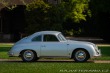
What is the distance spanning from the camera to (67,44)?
808 inches

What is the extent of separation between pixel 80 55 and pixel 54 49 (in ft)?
4.30

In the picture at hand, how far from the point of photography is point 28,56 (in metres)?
20.6

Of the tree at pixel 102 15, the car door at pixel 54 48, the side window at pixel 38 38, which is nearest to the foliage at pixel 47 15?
the tree at pixel 102 15

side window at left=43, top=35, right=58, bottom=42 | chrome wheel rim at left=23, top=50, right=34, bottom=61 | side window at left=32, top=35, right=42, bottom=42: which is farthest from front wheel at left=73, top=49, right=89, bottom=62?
chrome wheel rim at left=23, top=50, right=34, bottom=61

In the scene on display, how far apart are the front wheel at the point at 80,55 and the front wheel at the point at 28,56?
2027 millimetres

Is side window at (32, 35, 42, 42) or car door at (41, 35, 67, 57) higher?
side window at (32, 35, 42, 42)

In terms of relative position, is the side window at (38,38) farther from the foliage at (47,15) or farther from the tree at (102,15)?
the tree at (102,15)

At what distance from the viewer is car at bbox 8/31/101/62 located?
20.4 m

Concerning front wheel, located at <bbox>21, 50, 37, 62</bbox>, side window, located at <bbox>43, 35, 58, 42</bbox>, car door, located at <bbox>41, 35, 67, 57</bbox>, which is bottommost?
front wheel, located at <bbox>21, 50, 37, 62</bbox>

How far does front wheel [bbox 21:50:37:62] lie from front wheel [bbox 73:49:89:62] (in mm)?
2027

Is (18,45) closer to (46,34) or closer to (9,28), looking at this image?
(46,34)

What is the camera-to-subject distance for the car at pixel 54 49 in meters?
20.4

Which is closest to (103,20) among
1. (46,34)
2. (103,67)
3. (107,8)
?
(107,8)

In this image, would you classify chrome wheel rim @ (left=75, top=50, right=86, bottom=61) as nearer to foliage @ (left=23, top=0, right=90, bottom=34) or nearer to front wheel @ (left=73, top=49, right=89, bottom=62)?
front wheel @ (left=73, top=49, right=89, bottom=62)
